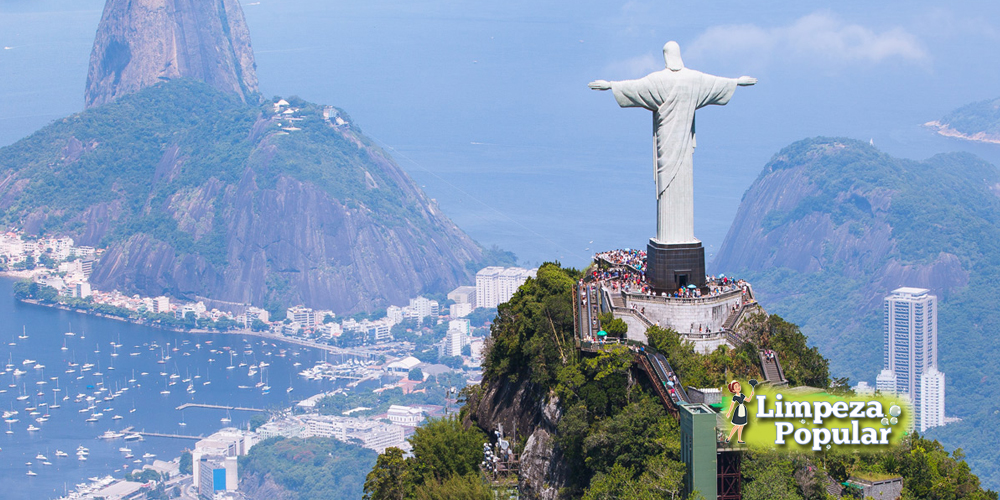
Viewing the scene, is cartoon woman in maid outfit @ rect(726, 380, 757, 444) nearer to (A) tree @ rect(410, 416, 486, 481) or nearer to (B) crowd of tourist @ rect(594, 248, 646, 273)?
(A) tree @ rect(410, 416, 486, 481)

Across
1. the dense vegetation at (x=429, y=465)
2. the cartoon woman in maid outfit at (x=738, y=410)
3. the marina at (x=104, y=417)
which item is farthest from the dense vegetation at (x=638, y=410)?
→ the marina at (x=104, y=417)

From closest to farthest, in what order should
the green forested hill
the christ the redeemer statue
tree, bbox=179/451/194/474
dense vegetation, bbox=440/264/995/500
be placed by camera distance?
dense vegetation, bbox=440/264/995/500 < the green forested hill < the christ the redeemer statue < tree, bbox=179/451/194/474

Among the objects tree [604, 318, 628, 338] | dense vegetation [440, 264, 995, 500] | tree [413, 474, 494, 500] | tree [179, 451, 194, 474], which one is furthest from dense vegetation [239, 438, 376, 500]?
tree [604, 318, 628, 338]

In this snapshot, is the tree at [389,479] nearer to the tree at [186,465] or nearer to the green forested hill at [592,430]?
the green forested hill at [592,430]

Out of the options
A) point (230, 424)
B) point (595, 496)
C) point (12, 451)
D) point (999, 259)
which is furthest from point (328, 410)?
point (595, 496)

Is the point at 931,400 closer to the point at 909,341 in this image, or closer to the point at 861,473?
the point at 909,341
